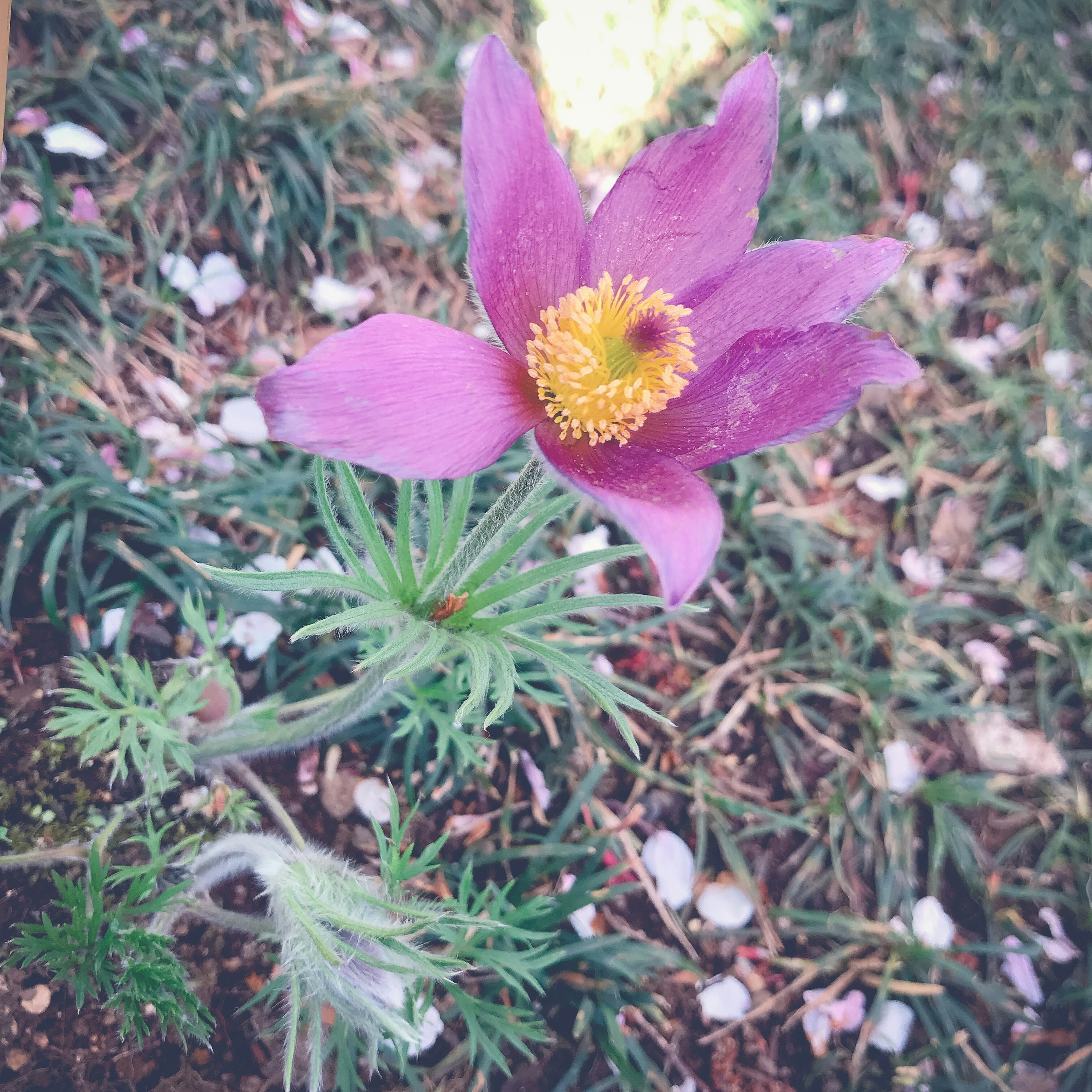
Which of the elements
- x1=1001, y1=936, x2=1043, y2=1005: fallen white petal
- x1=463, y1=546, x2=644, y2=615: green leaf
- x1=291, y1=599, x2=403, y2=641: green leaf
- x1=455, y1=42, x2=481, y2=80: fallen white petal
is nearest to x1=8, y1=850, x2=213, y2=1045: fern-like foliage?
x1=291, y1=599, x2=403, y2=641: green leaf

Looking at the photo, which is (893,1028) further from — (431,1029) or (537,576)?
(537,576)

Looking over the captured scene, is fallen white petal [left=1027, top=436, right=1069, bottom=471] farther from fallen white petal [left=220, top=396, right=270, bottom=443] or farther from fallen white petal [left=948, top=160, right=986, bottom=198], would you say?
fallen white petal [left=220, top=396, right=270, bottom=443]

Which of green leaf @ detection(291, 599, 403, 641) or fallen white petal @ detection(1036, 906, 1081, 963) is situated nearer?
green leaf @ detection(291, 599, 403, 641)

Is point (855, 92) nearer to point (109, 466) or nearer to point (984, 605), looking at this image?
point (984, 605)

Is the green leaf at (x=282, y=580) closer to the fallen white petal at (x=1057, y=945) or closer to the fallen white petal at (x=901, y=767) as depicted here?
the fallen white petal at (x=901, y=767)

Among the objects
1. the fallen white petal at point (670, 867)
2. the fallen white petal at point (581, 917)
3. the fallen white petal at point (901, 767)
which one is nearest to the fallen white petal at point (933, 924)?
the fallen white petal at point (901, 767)

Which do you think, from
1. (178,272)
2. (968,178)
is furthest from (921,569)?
(178,272)
